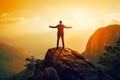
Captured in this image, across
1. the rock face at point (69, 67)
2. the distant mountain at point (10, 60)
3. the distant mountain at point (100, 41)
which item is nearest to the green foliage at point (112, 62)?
the rock face at point (69, 67)

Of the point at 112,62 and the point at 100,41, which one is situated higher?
the point at 100,41

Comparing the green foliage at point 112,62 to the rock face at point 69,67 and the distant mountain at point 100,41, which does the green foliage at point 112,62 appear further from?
the distant mountain at point 100,41

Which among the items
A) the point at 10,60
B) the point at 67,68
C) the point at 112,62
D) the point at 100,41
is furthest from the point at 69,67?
the point at 100,41

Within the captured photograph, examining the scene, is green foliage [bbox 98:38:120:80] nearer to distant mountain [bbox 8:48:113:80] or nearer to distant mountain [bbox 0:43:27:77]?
distant mountain [bbox 8:48:113:80]

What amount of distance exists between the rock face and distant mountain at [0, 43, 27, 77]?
3.49 metres

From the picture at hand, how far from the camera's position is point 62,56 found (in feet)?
36.6

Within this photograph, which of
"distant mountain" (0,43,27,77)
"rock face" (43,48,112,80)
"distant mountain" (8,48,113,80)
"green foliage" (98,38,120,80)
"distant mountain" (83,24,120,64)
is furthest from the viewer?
"distant mountain" (83,24,120,64)

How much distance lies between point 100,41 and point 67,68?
287 inches

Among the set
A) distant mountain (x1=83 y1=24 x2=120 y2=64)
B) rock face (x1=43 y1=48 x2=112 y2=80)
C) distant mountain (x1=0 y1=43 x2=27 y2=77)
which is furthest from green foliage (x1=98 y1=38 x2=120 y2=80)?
distant mountain (x1=0 y1=43 x2=27 y2=77)

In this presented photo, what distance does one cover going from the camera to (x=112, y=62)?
1342 centimetres

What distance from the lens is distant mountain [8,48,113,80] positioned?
35.6ft

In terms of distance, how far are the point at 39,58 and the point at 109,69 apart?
11.7 feet

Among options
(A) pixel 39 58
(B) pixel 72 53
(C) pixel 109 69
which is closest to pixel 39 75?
(B) pixel 72 53

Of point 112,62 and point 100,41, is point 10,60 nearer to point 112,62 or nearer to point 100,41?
point 112,62
